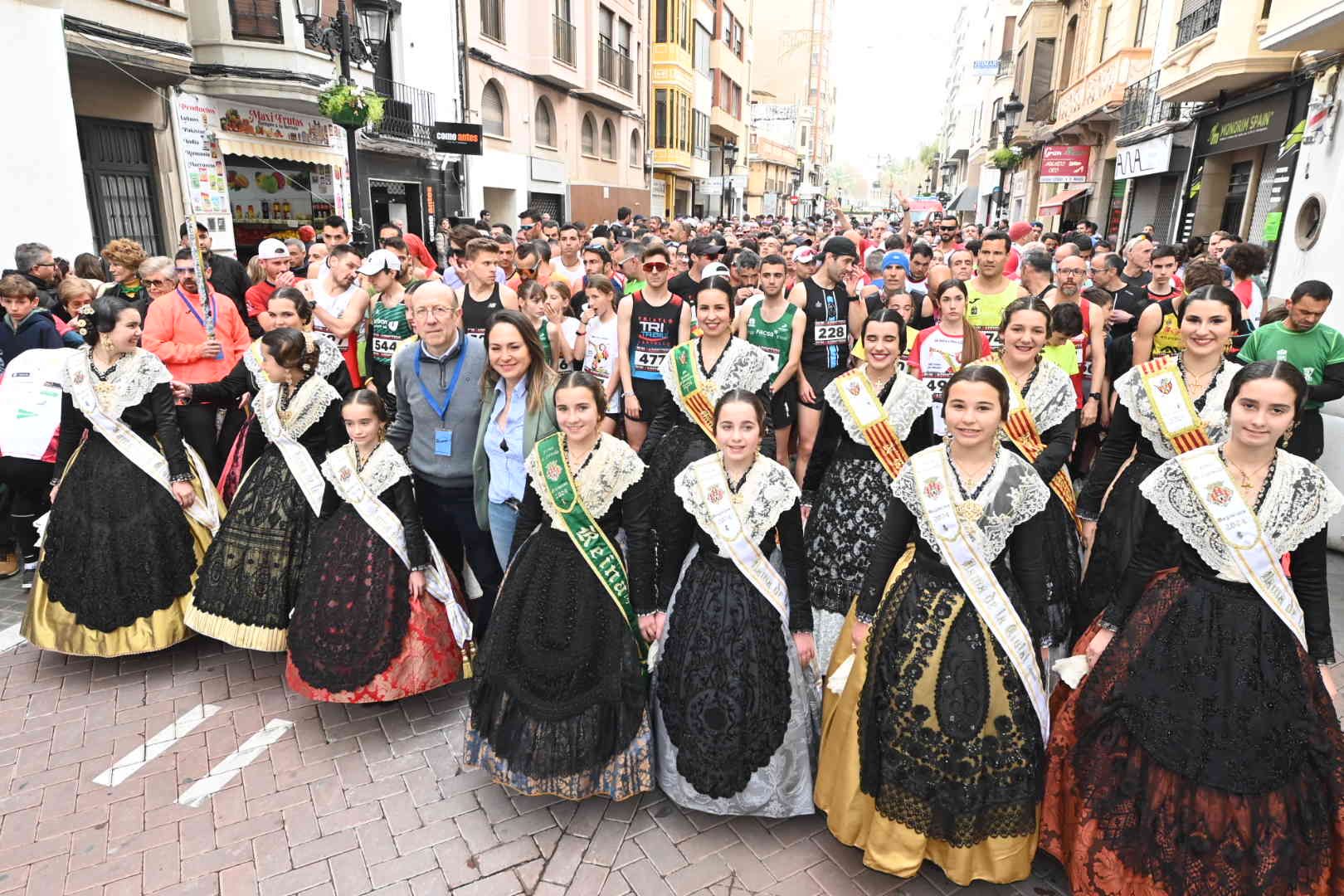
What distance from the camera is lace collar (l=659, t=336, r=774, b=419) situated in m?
4.38

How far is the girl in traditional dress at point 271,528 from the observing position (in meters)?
3.94

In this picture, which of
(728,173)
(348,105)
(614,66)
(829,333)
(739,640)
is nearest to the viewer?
(739,640)

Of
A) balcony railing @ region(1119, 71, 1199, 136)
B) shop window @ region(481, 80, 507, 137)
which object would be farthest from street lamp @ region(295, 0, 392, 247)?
balcony railing @ region(1119, 71, 1199, 136)

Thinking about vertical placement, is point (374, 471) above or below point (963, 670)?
above

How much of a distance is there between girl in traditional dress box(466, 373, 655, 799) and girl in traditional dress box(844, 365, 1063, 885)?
891 mm

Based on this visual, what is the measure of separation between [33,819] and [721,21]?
139 feet

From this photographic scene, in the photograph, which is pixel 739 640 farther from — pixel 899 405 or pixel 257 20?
pixel 257 20

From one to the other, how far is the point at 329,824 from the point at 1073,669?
2.77 m

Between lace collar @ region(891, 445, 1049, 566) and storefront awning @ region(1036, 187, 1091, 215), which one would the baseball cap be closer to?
lace collar @ region(891, 445, 1049, 566)

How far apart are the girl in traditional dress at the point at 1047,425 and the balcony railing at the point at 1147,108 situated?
13.0m

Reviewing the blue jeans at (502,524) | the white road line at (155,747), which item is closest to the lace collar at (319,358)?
the blue jeans at (502,524)

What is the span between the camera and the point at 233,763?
3490 millimetres

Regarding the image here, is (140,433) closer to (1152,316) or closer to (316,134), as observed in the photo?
(1152,316)

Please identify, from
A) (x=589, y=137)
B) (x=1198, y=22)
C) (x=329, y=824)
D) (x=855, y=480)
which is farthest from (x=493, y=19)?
(x=329, y=824)
